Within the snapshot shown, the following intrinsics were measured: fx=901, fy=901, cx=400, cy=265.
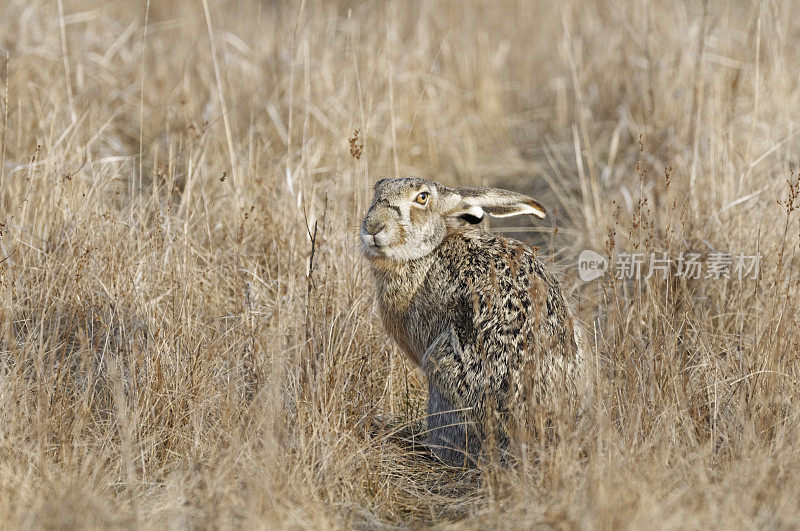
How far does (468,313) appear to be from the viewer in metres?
4.00

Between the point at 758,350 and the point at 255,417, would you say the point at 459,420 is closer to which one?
the point at 255,417

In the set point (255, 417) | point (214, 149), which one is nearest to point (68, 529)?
point (255, 417)

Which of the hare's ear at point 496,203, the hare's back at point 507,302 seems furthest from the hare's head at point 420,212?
the hare's back at point 507,302

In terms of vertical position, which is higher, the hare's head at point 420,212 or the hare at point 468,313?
the hare's head at point 420,212

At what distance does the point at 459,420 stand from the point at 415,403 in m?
0.69

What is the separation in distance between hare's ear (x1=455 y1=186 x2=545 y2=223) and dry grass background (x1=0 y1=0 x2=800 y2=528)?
15.4 inches

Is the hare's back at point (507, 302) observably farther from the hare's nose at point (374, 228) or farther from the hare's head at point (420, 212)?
the hare's nose at point (374, 228)

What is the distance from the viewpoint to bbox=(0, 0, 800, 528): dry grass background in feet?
11.0

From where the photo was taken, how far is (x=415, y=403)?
4.54 meters

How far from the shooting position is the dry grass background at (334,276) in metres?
3.36
